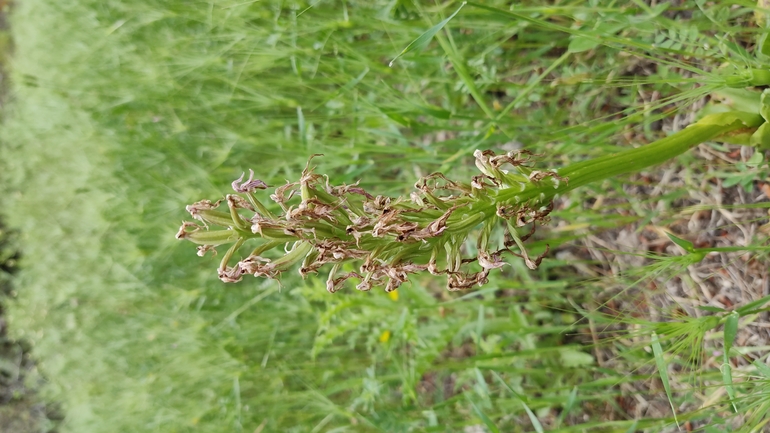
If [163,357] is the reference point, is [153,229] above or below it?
above

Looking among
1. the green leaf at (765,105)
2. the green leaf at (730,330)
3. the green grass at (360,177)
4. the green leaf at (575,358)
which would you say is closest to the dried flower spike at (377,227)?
the green grass at (360,177)

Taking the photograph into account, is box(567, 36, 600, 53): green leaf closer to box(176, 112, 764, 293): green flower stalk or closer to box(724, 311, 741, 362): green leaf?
box(176, 112, 764, 293): green flower stalk

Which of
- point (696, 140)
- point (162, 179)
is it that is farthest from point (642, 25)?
point (162, 179)

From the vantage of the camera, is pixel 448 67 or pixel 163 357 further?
pixel 163 357

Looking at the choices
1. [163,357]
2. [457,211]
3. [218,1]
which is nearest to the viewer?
[457,211]

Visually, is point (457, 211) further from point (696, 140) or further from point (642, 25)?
point (642, 25)
